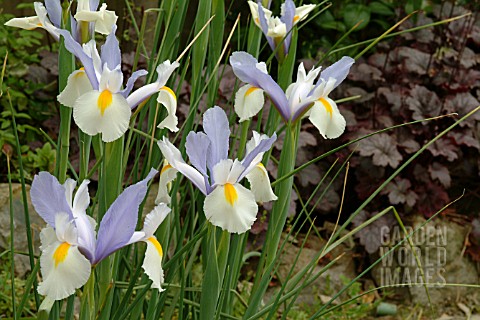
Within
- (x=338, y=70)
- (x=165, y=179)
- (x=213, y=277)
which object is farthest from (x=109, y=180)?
(x=338, y=70)

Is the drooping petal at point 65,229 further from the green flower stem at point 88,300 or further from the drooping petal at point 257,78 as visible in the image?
the drooping petal at point 257,78

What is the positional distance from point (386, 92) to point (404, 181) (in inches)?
16.6

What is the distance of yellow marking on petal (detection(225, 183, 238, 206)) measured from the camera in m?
1.07

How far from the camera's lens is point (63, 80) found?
1.25m

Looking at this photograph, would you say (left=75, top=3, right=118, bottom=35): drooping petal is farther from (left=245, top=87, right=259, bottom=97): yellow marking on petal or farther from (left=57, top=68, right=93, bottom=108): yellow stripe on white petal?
(left=245, top=87, right=259, bottom=97): yellow marking on petal

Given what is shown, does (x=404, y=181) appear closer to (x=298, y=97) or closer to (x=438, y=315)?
(x=438, y=315)

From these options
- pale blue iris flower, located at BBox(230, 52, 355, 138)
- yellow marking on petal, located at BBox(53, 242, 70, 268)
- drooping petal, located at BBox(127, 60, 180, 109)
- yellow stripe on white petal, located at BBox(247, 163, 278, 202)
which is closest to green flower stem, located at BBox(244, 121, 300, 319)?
pale blue iris flower, located at BBox(230, 52, 355, 138)

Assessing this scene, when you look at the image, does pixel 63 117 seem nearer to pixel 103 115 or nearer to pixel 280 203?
pixel 103 115

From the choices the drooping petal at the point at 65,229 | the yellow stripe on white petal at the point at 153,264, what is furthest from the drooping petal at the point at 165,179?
the drooping petal at the point at 65,229

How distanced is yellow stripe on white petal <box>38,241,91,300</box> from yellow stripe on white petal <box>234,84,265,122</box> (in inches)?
20.6

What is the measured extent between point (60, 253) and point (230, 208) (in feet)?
0.79

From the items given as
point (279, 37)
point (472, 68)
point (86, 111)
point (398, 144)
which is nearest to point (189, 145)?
point (86, 111)

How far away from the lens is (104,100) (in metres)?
1.09

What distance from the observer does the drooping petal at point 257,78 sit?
135 centimetres
